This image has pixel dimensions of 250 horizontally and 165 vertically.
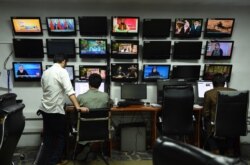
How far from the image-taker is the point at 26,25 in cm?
416

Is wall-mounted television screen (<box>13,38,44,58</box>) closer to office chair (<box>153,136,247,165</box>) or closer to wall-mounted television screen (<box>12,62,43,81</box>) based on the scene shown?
wall-mounted television screen (<box>12,62,43,81</box>)

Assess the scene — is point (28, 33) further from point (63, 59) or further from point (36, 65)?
point (63, 59)

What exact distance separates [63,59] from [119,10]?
4.75 feet

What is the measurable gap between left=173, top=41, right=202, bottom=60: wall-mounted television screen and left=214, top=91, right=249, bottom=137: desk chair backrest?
1.21m

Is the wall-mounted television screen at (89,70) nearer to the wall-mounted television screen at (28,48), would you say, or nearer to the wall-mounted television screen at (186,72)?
the wall-mounted television screen at (28,48)

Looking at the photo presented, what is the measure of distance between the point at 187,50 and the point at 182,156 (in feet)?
11.2

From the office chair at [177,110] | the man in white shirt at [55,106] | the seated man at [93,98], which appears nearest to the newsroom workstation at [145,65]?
the office chair at [177,110]

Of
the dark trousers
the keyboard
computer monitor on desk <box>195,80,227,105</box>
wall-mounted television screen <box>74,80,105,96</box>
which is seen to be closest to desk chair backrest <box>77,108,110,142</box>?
the dark trousers

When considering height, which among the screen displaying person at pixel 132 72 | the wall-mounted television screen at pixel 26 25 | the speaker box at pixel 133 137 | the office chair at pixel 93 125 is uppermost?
the wall-mounted television screen at pixel 26 25

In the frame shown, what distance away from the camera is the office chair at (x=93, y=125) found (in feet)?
10.2

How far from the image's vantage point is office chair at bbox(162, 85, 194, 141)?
11.5ft

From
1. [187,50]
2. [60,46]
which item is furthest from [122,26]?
[187,50]

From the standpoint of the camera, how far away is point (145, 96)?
174 inches

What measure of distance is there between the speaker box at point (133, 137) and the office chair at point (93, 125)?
93cm
